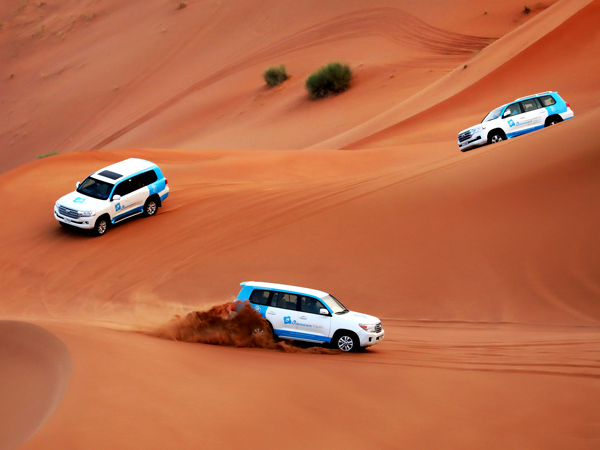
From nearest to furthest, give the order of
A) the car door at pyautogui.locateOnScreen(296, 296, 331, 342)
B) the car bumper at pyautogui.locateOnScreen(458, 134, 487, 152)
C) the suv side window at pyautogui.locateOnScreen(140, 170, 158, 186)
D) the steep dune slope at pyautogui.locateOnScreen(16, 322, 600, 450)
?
the steep dune slope at pyautogui.locateOnScreen(16, 322, 600, 450), the car door at pyautogui.locateOnScreen(296, 296, 331, 342), the suv side window at pyautogui.locateOnScreen(140, 170, 158, 186), the car bumper at pyautogui.locateOnScreen(458, 134, 487, 152)

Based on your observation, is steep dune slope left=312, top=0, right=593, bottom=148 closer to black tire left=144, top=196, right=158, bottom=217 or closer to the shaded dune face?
black tire left=144, top=196, right=158, bottom=217

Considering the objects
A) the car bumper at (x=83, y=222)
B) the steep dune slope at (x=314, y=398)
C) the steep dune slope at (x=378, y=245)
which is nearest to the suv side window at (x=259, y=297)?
the steep dune slope at (x=314, y=398)

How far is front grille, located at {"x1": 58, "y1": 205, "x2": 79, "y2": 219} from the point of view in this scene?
53.3 feet

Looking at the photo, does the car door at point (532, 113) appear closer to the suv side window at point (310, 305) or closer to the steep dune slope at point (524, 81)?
the steep dune slope at point (524, 81)

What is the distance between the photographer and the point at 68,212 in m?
16.4

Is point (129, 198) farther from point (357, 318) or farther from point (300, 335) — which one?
point (357, 318)

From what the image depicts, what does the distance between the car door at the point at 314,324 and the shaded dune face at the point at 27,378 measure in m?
4.13

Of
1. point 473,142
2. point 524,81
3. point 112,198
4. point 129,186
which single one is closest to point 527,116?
point 473,142

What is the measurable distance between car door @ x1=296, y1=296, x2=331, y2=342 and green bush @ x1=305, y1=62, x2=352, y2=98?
28.8 m

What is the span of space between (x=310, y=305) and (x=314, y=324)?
337 mm

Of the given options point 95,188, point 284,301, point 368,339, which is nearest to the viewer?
Result: point 368,339

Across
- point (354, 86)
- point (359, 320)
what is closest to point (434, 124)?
point (354, 86)

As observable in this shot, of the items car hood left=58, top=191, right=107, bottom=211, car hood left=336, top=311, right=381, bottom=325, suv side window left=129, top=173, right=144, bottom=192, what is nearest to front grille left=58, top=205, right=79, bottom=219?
car hood left=58, top=191, right=107, bottom=211

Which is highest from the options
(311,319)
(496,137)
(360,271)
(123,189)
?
(496,137)
